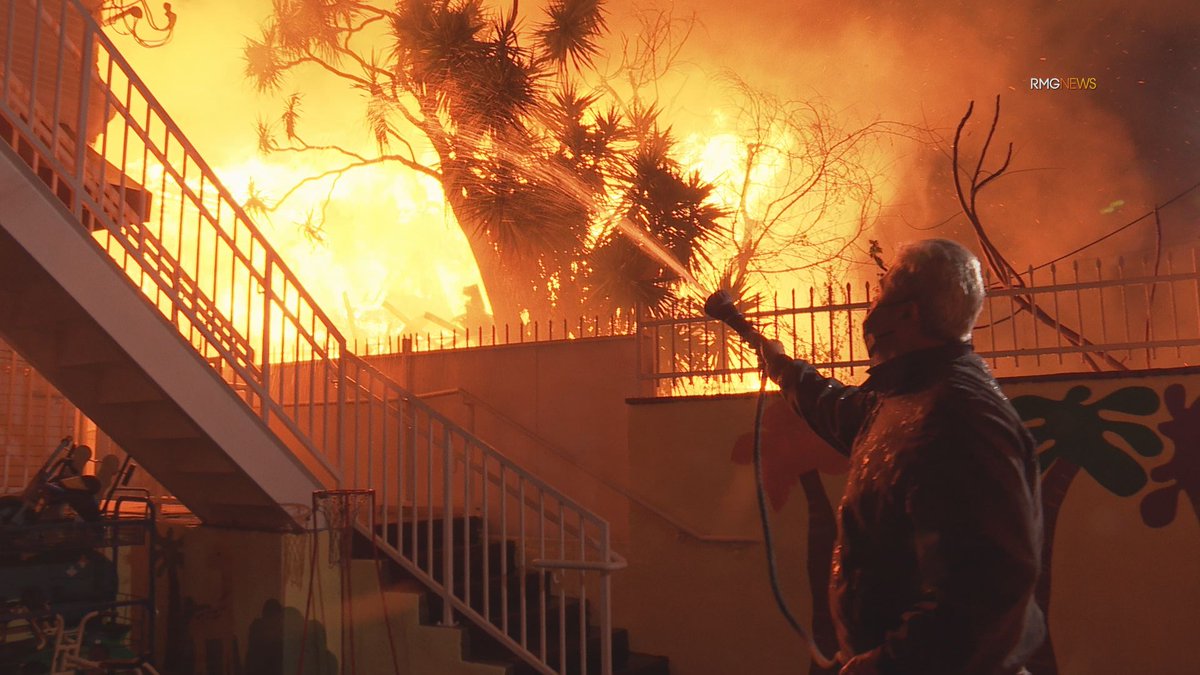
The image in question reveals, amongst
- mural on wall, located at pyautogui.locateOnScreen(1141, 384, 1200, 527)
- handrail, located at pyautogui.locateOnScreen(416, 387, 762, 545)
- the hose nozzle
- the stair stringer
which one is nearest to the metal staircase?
the stair stringer

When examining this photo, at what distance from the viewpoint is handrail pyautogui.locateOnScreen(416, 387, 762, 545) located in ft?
23.2

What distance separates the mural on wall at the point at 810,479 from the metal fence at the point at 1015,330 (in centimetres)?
52

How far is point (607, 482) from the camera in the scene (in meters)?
7.52

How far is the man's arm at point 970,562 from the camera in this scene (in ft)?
4.87

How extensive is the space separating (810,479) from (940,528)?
5.40 meters

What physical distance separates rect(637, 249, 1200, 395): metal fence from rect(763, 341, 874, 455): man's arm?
11.6 feet

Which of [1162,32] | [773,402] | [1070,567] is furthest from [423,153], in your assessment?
[1070,567]

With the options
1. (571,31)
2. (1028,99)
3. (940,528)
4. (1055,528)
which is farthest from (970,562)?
(1028,99)

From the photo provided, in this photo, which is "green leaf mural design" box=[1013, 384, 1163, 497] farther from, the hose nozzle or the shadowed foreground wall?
the hose nozzle

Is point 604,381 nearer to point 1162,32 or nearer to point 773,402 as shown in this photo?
point 773,402

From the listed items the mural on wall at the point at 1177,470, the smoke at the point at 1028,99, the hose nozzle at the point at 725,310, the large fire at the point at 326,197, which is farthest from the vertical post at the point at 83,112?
the smoke at the point at 1028,99

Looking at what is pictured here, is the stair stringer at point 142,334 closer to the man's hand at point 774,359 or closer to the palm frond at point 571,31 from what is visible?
the man's hand at point 774,359

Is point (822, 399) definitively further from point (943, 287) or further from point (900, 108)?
point (900, 108)

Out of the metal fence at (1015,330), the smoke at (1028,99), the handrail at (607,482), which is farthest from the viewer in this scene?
the smoke at (1028,99)
